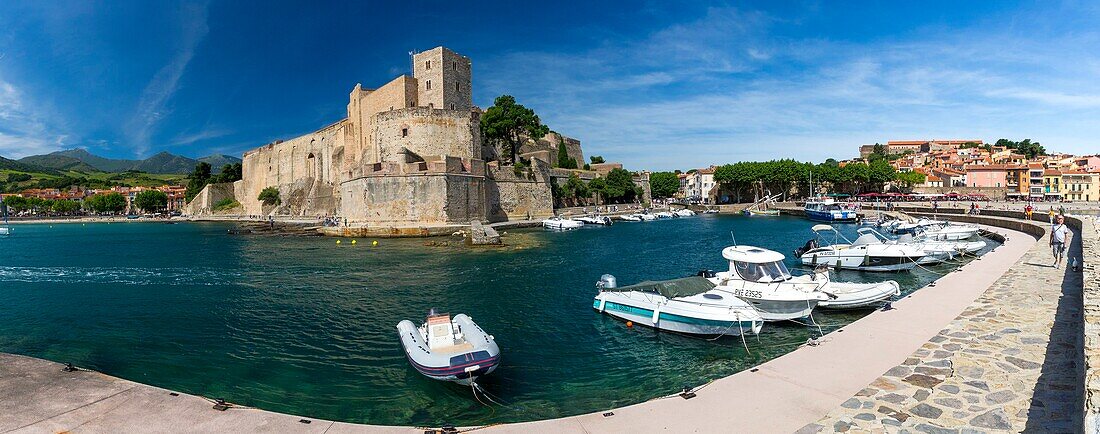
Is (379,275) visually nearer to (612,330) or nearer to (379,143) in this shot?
(612,330)

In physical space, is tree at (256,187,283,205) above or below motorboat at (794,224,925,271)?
above

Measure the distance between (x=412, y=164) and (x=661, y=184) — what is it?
1793 inches

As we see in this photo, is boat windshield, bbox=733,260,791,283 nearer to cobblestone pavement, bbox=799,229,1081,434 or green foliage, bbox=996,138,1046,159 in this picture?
cobblestone pavement, bbox=799,229,1081,434

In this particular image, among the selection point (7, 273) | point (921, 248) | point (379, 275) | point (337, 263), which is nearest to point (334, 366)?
point (379, 275)

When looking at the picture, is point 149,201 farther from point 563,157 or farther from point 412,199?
point 412,199

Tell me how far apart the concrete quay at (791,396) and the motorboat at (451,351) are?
7.86 ft

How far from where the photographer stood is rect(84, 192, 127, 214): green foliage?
84500 millimetres

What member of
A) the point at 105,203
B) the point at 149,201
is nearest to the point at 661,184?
the point at 149,201

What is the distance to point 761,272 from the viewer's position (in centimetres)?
1109

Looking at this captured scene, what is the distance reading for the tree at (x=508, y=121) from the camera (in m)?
48.2

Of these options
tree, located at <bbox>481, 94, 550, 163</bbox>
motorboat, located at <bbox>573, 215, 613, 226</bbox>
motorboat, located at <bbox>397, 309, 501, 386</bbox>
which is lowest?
motorboat, located at <bbox>397, 309, 501, 386</bbox>

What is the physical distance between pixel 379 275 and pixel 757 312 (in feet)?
40.9

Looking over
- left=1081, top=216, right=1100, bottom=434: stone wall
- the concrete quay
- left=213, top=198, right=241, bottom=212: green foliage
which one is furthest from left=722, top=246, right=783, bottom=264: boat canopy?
left=213, top=198, right=241, bottom=212: green foliage

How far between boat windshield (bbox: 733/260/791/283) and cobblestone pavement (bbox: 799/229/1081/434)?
361 centimetres
